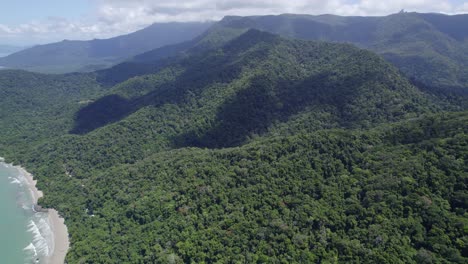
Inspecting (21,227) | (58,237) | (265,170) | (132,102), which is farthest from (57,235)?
(132,102)

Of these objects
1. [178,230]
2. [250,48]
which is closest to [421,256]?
[178,230]

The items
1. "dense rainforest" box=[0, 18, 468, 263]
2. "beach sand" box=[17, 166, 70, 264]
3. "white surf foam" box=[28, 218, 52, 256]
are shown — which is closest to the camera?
"dense rainforest" box=[0, 18, 468, 263]

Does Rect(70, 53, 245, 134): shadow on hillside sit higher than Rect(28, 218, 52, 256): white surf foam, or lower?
higher

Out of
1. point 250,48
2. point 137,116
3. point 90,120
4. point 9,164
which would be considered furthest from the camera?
point 250,48

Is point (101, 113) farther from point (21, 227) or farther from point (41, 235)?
point (41, 235)

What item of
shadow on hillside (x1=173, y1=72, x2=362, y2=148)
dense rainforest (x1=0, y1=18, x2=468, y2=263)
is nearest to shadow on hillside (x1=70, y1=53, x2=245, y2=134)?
dense rainforest (x1=0, y1=18, x2=468, y2=263)

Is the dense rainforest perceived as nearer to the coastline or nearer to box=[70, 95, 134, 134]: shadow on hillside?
box=[70, 95, 134, 134]: shadow on hillside

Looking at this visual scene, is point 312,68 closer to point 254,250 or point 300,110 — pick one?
point 300,110
